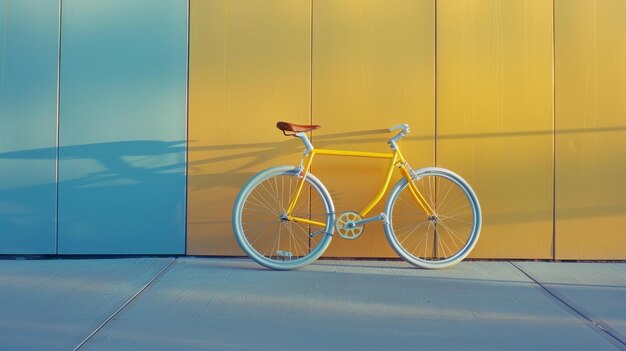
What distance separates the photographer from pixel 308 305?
4.70 metres

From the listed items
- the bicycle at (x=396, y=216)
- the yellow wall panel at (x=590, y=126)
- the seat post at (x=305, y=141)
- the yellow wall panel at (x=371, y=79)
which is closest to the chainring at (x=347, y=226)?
the bicycle at (x=396, y=216)

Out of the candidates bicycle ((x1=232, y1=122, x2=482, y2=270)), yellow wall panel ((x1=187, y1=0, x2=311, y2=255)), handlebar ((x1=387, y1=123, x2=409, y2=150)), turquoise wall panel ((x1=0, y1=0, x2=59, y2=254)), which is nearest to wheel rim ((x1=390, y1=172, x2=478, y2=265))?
bicycle ((x1=232, y1=122, x2=482, y2=270))

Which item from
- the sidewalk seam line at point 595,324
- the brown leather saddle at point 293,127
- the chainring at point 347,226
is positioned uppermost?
the brown leather saddle at point 293,127

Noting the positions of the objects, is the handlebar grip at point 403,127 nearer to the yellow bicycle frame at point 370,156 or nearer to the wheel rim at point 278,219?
the yellow bicycle frame at point 370,156

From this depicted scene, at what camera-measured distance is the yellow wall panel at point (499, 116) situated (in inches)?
234

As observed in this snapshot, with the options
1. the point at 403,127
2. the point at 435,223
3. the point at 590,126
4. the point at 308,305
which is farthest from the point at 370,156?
the point at 590,126

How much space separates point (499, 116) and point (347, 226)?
5.27 ft

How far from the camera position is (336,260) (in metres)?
6.05

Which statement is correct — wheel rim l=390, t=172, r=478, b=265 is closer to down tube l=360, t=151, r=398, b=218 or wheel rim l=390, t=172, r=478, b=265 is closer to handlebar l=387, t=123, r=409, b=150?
down tube l=360, t=151, r=398, b=218

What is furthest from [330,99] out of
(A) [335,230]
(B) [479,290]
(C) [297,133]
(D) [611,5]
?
(D) [611,5]

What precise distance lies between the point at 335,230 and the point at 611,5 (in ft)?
9.63

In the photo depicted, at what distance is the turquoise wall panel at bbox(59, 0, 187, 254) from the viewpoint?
5.96m

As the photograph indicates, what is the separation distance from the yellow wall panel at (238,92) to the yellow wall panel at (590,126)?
214 centimetres

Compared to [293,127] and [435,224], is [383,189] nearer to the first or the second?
[435,224]
